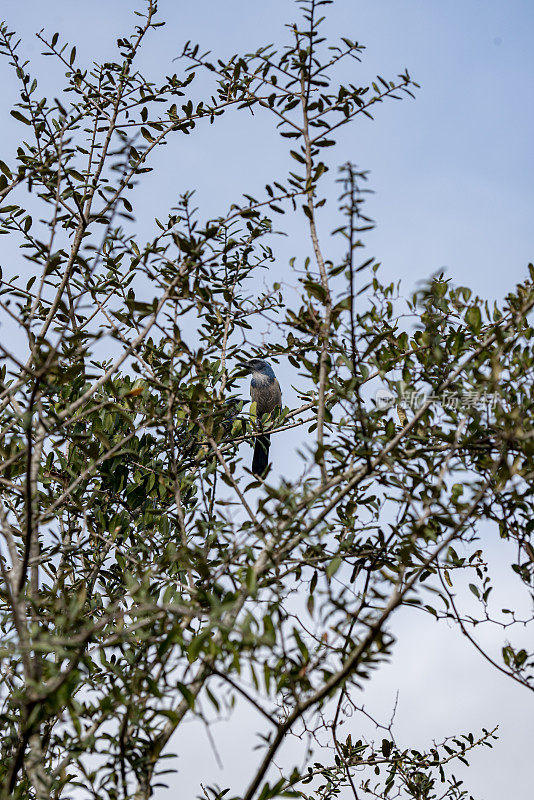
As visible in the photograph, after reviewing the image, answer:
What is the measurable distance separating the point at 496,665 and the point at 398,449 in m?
0.75

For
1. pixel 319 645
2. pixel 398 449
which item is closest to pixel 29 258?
pixel 398 449

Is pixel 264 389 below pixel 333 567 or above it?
above

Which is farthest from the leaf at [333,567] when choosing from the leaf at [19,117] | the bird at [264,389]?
the bird at [264,389]

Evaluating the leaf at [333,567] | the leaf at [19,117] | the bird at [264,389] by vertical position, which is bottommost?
the leaf at [333,567]

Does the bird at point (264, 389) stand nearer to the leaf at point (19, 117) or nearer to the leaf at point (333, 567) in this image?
the leaf at point (19, 117)

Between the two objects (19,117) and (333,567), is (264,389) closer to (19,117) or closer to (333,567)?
(19,117)

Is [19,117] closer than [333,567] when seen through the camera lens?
No

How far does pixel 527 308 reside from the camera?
8.68 feet

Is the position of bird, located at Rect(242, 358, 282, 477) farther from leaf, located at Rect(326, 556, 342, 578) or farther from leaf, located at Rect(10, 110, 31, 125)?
leaf, located at Rect(326, 556, 342, 578)

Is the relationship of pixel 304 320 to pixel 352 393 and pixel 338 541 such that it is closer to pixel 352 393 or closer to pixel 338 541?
pixel 352 393

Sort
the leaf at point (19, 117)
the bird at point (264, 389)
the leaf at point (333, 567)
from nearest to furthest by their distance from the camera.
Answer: the leaf at point (333, 567) → the leaf at point (19, 117) → the bird at point (264, 389)

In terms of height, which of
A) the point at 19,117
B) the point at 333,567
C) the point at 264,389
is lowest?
the point at 333,567

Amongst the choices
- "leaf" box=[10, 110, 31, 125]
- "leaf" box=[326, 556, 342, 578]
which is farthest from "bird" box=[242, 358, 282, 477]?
"leaf" box=[326, 556, 342, 578]

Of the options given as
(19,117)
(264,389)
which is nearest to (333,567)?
(19,117)
